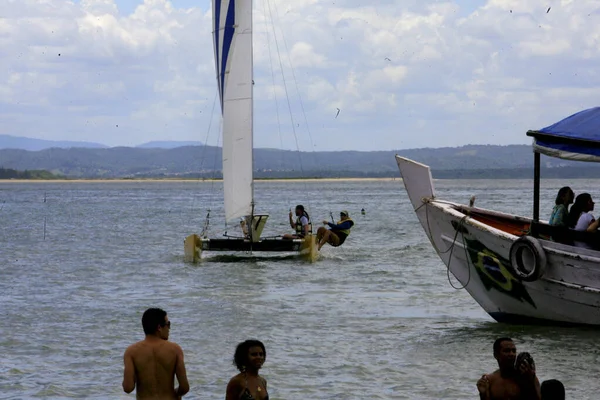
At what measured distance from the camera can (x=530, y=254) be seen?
48.4 feet

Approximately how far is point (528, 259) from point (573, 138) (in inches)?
69.8

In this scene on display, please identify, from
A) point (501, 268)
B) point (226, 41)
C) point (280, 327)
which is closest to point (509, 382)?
point (501, 268)

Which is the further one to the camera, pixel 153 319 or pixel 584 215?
pixel 584 215

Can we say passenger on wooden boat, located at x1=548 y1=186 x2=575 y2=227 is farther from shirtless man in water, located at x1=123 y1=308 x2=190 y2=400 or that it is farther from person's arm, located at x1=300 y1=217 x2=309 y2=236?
person's arm, located at x1=300 y1=217 x2=309 y2=236

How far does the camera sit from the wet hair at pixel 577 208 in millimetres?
14531

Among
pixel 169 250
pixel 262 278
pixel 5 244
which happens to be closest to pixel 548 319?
pixel 262 278

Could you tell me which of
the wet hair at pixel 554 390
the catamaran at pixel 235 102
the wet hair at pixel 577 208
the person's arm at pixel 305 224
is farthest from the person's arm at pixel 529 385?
the catamaran at pixel 235 102

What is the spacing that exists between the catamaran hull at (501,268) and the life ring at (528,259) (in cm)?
11

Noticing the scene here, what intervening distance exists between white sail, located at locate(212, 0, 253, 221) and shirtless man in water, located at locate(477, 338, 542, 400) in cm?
2091

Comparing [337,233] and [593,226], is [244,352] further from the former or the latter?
[337,233]

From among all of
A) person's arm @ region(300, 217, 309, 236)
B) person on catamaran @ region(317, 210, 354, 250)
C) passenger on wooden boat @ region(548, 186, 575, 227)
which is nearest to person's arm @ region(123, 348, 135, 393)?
passenger on wooden boat @ region(548, 186, 575, 227)

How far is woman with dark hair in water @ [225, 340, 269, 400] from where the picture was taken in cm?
780

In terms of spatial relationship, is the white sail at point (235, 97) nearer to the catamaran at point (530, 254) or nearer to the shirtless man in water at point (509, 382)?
the catamaran at point (530, 254)

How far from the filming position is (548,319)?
15.5 metres
